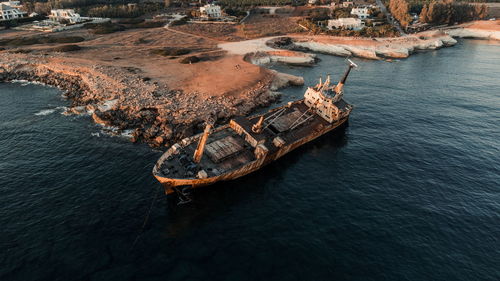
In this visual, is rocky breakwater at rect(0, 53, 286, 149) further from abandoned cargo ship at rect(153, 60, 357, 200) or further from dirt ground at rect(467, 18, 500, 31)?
dirt ground at rect(467, 18, 500, 31)

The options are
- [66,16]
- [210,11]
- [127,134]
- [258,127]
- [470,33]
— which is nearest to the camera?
[258,127]

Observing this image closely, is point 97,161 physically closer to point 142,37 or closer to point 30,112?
point 30,112

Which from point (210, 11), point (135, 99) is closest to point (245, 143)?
point (135, 99)

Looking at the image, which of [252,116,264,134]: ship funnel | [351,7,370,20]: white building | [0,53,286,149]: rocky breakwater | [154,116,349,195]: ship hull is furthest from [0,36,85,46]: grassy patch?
[351,7,370,20]: white building

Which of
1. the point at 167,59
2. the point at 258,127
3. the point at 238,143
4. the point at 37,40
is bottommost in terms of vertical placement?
the point at 238,143

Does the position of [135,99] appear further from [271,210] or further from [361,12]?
[361,12]

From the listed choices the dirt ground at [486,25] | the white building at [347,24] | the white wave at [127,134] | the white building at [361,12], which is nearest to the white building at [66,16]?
the white wave at [127,134]
